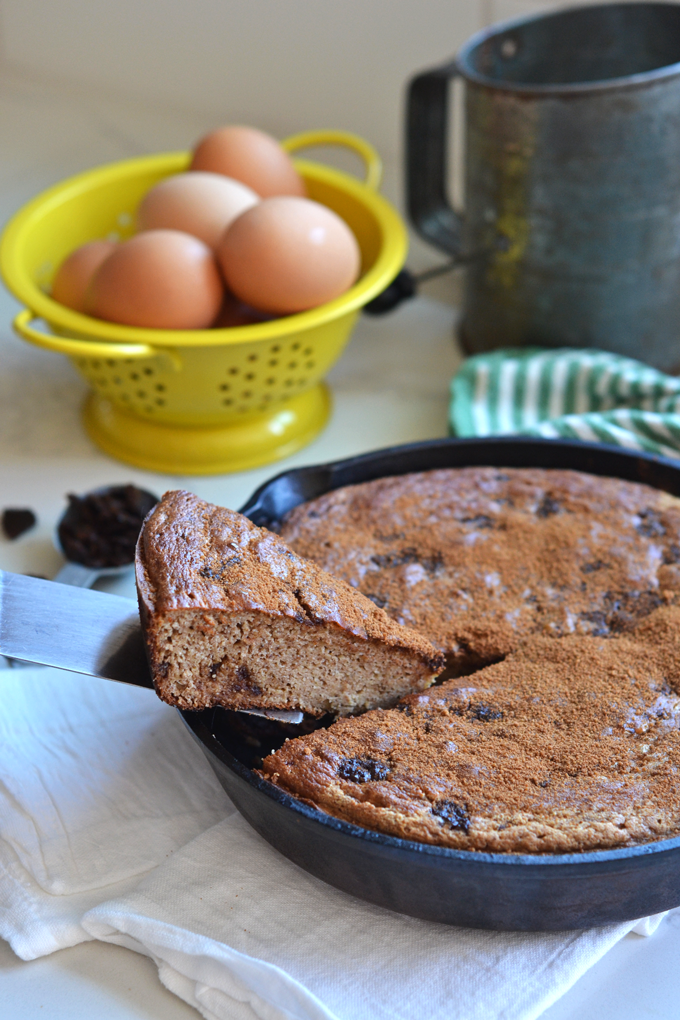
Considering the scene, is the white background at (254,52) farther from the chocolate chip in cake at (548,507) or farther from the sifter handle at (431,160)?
the chocolate chip in cake at (548,507)

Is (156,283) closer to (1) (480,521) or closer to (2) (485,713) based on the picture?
(1) (480,521)

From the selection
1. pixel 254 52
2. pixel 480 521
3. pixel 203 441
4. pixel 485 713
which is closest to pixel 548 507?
pixel 480 521

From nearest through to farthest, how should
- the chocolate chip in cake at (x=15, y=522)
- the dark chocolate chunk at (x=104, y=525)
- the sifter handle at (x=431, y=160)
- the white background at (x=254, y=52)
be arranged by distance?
the dark chocolate chunk at (x=104, y=525)
the chocolate chip in cake at (x=15, y=522)
the sifter handle at (x=431, y=160)
the white background at (x=254, y=52)

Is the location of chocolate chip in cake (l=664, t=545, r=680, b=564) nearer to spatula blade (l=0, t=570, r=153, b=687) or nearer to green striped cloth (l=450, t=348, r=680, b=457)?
green striped cloth (l=450, t=348, r=680, b=457)

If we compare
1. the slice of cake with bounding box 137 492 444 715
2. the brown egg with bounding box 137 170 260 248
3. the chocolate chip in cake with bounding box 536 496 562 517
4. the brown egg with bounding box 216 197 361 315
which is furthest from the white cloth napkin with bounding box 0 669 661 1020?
the brown egg with bounding box 137 170 260 248

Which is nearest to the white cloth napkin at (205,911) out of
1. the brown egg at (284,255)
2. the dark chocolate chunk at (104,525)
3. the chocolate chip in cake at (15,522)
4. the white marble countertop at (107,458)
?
the white marble countertop at (107,458)

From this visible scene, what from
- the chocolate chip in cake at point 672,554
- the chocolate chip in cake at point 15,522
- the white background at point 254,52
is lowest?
the chocolate chip in cake at point 15,522

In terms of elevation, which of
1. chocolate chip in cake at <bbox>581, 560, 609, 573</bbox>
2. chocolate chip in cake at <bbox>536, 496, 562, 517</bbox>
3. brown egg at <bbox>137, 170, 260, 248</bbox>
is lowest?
chocolate chip in cake at <bbox>581, 560, 609, 573</bbox>
